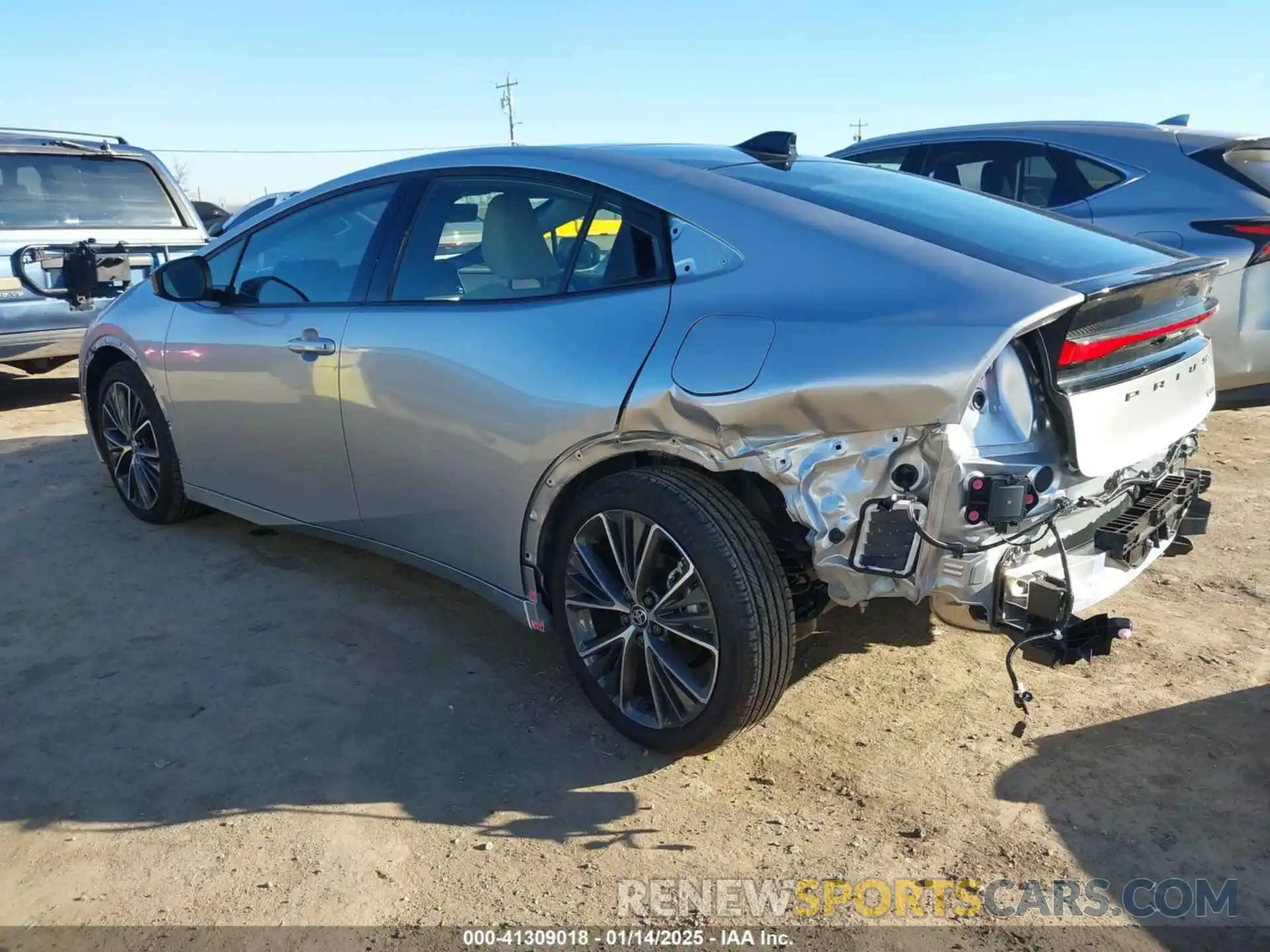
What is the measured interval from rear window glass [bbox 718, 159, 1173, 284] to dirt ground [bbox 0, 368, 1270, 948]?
1.15m

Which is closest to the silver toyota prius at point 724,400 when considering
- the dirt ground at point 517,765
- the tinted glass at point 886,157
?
the dirt ground at point 517,765

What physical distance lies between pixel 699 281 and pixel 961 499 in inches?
34.8

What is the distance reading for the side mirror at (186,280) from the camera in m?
4.05

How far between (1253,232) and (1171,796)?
10.7 ft

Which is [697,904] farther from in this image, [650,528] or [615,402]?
[615,402]

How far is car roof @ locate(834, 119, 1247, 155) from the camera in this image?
520 cm

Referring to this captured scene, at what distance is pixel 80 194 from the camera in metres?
7.16

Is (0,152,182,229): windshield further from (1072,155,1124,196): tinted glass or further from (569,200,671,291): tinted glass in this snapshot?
(1072,155,1124,196): tinted glass

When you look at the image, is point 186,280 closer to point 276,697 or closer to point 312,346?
point 312,346

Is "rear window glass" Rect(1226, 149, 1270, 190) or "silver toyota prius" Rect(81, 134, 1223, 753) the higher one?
"rear window glass" Rect(1226, 149, 1270, 190)

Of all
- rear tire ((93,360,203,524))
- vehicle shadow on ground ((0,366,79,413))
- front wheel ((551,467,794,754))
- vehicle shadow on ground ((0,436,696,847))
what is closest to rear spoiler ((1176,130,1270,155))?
front wheel ((551,467,794,754))

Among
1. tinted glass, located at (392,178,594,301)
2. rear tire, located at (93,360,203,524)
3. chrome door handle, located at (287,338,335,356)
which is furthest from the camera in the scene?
rear tire, located at (93,360,203,524)

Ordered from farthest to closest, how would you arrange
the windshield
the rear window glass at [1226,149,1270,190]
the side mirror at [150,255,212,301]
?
the windshield, the rear window glass at [1226,149,1270,190], the side mirror at [150,255,212,301]

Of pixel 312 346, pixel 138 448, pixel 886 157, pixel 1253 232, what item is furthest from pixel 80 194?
pixel 1253 232
